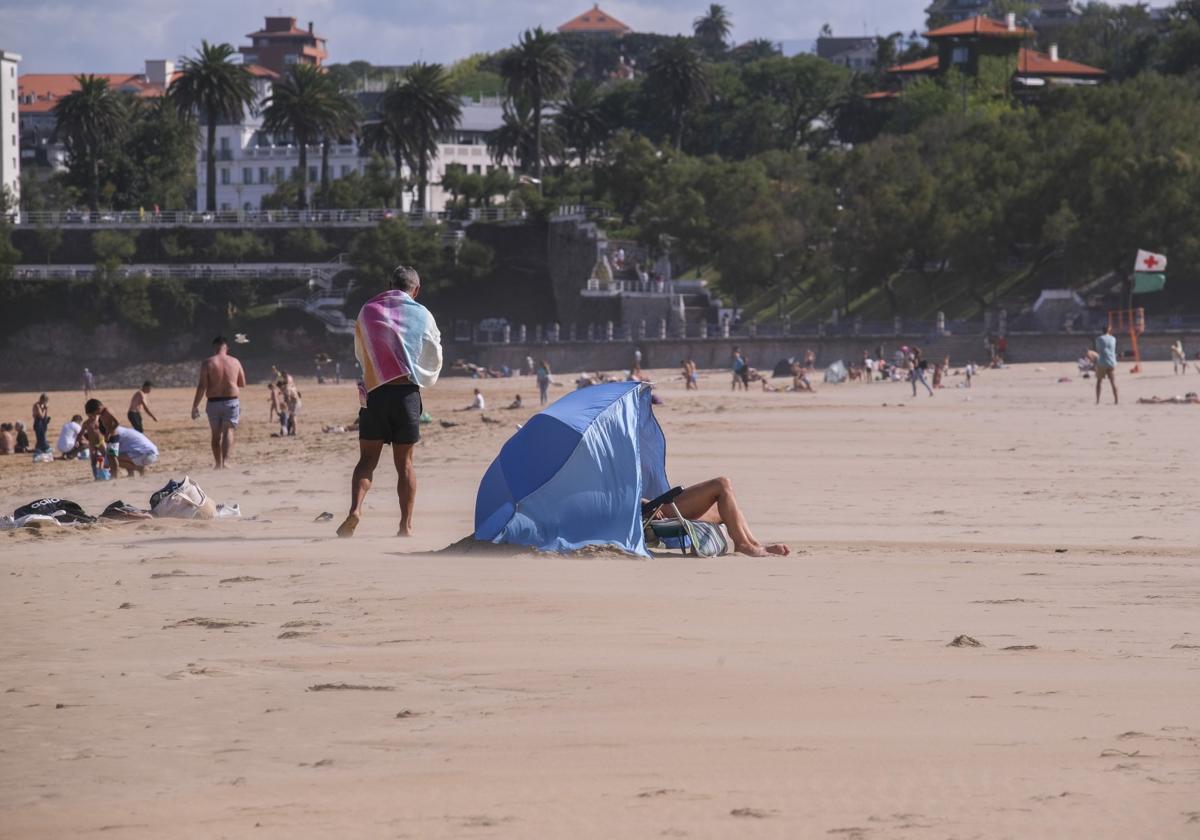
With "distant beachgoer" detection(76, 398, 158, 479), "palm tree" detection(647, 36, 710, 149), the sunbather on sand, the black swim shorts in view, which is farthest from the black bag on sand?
"palm tree" detection(647, 36, 710, 149)

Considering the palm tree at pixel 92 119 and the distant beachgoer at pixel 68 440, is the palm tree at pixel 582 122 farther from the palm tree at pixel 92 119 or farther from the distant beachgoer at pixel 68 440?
the distant beachgoer at pixel 68 440

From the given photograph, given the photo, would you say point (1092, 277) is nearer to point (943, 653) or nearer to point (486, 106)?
point (943, 653)

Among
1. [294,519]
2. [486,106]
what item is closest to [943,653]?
[294,519]

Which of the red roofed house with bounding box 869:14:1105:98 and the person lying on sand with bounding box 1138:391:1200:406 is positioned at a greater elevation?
the red roofed house with bounding box 869:14:1105:98

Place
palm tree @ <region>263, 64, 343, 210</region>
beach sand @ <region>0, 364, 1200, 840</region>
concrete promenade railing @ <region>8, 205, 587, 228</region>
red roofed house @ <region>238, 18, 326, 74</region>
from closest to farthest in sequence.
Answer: beach sand @ <region>0, 364, 1200, 840</region> < concrete promenade railing @ <region>8, 205, 587, 228</region> < palm tree @ <region>263, 64, 343, 210</region> < red roofed house @ <region>238, 18, 326, 74</region>

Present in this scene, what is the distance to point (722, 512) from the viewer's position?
29.5ft

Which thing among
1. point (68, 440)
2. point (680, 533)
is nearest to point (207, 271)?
point (68, 440)

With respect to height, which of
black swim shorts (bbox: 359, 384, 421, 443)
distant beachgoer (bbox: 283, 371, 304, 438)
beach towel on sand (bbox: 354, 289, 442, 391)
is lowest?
distant beachgoer (bbox: 283, 371, 304, 438)

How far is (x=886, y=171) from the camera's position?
187ft

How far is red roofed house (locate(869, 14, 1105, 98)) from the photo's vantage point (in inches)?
3103

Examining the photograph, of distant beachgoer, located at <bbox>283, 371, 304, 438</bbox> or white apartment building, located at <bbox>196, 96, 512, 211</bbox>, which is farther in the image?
white apartment building, located at <bbox>196, 96, 512, 211</bbox>

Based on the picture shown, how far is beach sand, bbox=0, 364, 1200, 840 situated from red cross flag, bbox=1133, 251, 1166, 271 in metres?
36.0

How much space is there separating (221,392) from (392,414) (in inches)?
237

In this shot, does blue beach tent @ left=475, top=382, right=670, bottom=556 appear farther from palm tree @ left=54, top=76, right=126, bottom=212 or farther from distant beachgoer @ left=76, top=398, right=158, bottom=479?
Result: palm tree @ left=54, top=76, right=126, bottom=212
